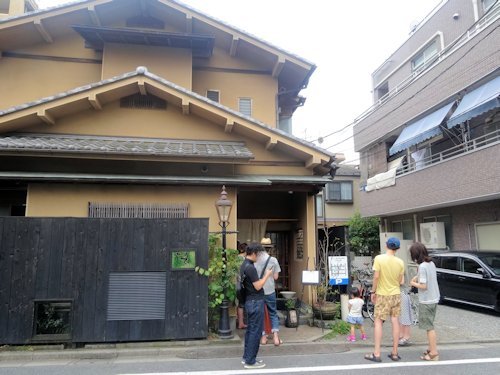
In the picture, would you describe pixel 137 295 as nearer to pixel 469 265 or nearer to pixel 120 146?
pixel 120 146

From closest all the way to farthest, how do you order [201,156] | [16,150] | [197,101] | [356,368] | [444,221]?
1. [356,368]
2. [16,150]
3. [201,156]
4. [197,101]
5. [444,221]

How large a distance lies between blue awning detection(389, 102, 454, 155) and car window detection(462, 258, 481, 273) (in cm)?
512

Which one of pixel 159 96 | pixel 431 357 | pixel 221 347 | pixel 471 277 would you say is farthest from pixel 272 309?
pixel 471 277

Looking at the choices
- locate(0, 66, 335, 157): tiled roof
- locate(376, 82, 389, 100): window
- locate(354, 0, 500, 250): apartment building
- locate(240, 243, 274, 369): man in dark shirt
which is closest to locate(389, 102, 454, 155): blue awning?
locate(354, 0, 500, 250): apartment building

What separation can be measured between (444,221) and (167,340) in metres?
13.1

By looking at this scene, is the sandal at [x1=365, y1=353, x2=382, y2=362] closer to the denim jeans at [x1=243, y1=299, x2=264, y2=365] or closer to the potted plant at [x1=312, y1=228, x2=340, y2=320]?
the potted plant at [x1=312, y1=228, x2=340, y2=320]

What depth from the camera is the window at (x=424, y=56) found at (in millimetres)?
16781

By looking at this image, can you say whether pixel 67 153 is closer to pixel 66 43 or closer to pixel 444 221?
pixel 66 43

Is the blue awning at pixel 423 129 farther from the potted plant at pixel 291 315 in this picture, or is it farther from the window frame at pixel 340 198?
the window frame at pixel 340 198

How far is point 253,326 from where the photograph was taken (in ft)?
18.6

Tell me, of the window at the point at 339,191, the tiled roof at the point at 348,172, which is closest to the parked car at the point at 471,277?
the window at the point at 339,191

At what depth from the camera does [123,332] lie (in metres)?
6.65

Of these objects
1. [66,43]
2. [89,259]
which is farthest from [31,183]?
[66,43]

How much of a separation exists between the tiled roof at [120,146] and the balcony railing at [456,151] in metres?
8.38
